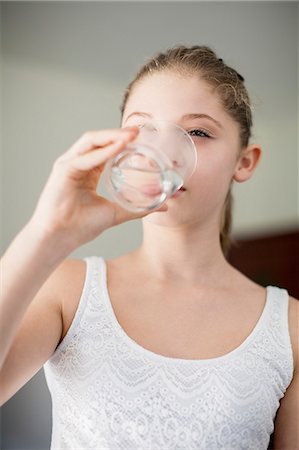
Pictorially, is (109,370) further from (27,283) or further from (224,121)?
(224,121)

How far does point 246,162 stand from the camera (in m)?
1.28

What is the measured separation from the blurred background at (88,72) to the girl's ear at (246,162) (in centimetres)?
174

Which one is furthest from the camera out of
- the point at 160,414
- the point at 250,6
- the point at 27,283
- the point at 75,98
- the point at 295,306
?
the point at 75,98

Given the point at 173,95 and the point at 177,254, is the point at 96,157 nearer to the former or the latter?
the point at 173,95

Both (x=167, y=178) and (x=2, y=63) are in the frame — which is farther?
(x=2, y=63)

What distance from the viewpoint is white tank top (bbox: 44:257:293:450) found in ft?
3.22

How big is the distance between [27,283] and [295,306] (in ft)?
2.02

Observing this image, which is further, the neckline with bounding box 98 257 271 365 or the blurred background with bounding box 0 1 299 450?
the blurred background with bounding box 0 1 299 450

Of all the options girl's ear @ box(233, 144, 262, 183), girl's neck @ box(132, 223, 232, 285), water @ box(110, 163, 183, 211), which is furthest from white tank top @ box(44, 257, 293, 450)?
girl's ear @ box(233, 144, 262, 183)

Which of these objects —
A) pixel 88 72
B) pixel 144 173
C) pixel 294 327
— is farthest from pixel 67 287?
pixel 88 72

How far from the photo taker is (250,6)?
288 centimetres

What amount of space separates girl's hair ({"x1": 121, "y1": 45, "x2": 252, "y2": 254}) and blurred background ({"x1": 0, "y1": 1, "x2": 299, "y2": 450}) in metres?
1.72

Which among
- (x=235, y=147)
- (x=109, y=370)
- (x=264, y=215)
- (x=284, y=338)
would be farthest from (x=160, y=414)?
(x=264, y=215)

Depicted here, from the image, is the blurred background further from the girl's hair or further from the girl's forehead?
the girl's forehead
